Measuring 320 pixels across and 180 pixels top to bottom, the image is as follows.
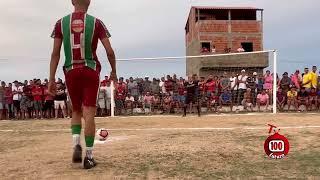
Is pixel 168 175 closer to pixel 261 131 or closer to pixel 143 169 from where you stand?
pixel 143 169

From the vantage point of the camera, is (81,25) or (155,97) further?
(155,97)

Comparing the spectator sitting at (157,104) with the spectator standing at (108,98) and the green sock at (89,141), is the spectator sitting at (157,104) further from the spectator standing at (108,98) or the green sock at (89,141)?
the green sock at (89,141)

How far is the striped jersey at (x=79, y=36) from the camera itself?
229 inches

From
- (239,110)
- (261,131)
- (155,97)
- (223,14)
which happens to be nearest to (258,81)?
(239,110)

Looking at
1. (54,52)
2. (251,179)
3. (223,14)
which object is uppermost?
(223,14)

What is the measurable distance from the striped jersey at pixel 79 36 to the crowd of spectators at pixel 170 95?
12.8m

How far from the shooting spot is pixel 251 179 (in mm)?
5172

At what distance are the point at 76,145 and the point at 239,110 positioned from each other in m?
13.8

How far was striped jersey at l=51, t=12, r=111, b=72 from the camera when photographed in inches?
229

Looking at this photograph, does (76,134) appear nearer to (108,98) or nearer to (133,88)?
(108,98)

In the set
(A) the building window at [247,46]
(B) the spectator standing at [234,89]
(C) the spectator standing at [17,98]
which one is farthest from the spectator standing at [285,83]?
(A) the building window at [247,46]

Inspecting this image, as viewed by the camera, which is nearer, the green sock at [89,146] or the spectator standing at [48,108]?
the green sock at [89,146]

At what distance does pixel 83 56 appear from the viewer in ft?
19.1

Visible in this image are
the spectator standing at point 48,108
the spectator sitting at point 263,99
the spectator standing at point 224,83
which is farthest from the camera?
the spectator standing at point 224,83
